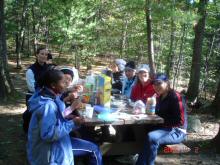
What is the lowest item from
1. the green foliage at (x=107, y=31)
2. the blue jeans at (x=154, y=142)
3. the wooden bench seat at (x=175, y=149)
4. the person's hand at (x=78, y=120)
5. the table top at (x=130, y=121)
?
the wooden bench seat at (x=175, y=149)

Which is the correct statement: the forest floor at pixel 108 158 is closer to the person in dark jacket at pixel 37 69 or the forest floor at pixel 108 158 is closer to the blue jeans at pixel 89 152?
the person in dark jacket at pixel 37 69

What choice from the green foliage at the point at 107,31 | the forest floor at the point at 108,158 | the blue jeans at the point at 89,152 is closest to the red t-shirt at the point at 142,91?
the forest floor at the point at 108,158

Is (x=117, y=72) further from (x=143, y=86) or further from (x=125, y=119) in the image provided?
(x=125, y=119)

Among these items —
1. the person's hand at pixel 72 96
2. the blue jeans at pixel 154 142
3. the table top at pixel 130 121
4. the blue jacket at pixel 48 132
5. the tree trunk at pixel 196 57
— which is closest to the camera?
the blue jacket at pixel 48 132

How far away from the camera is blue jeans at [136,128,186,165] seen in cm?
449

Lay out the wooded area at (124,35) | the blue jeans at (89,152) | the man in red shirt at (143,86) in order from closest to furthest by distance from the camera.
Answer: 1. the blue jeans at (89,152)
2. the man in red shirt at (143,86)
3. the wooded area at (124,35)

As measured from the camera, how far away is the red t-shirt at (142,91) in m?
5.51

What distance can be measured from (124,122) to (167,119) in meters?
0.81

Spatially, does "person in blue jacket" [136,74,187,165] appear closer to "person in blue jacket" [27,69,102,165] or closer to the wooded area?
"person in blue jacket" [27,69,102,165]

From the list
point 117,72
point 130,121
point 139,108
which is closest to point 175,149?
point 139,108

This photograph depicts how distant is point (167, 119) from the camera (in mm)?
4699

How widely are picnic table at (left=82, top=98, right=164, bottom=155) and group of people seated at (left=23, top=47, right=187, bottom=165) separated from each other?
0.25m

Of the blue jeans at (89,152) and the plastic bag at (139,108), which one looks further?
the plastic bag at (139,108)

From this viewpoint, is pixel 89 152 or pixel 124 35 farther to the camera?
pixel 124 35
